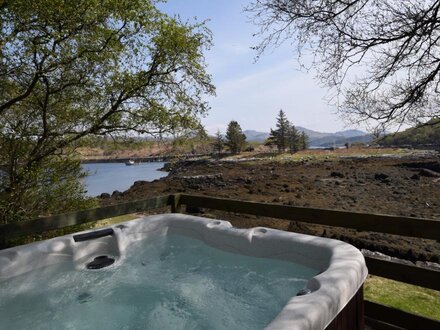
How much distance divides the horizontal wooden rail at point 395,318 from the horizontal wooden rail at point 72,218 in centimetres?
239

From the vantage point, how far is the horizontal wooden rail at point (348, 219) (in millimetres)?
2229

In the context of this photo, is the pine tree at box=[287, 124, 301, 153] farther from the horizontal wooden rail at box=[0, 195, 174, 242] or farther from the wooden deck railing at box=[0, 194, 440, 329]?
the wooden deck railing at box=[0, 194, 440, 329]

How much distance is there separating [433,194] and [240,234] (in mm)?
10724

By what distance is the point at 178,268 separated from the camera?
309cm

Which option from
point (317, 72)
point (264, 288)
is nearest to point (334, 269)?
point (264, 288)

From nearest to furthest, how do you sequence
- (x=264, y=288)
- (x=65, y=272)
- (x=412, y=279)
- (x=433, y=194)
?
(x=412, y=279), (x=264, y=288), (x=65, y=272), (x=433, y=194)

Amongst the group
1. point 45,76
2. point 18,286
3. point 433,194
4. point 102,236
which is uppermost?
point 45,76

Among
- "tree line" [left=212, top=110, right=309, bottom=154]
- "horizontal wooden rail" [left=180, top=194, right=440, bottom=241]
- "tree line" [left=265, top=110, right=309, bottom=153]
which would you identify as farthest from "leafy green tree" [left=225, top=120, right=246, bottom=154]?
"horizontal wooden rail" [left=180, top=194, right=440, bottom=241]

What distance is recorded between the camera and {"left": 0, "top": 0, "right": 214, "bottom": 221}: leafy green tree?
12.5ft

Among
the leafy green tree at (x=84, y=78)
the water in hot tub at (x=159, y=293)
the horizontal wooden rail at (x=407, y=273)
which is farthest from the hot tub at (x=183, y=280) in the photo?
the leafy green tree at (x=84, y=78)

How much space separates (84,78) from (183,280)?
303 centimetres

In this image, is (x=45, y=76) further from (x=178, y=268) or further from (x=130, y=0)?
(x=178, y=268)

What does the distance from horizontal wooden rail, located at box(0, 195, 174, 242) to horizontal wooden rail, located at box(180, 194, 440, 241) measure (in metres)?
0.69

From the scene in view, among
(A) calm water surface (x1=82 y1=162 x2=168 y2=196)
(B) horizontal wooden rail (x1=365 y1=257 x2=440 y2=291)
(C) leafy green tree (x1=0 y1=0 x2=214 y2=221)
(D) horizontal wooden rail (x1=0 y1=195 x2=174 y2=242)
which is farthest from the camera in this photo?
(A) calm water surface (x1=82 y1=162 x2=168 y2=196)
